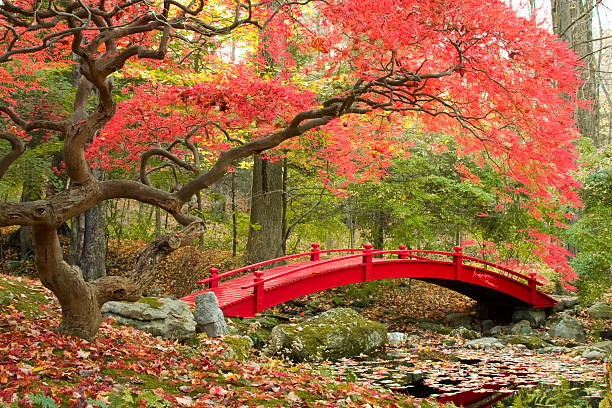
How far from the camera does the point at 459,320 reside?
45.5 feet

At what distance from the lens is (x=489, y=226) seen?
14164 millimetres

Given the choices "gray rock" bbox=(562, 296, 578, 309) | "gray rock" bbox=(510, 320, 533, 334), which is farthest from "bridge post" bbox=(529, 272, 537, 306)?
"gray rock" bbox=(562, 296, 578, 309)

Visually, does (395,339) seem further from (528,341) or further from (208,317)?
(208,317)

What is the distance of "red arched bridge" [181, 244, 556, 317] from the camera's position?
9.41 metres

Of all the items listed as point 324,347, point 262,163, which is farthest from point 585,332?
point 262,163

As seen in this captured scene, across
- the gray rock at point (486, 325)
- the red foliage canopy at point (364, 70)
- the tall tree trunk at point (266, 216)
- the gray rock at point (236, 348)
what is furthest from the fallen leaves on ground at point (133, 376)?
the gray rock at point (486, 325)

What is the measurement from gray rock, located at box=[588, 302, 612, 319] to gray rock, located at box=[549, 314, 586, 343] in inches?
50.9

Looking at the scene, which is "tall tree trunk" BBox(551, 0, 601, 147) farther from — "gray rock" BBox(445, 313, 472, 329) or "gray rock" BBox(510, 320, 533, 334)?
"gray rock" BBox(445, 313, 472, 329)

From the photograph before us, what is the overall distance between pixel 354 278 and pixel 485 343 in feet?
10.2

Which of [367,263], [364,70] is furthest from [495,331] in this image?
[364,70]

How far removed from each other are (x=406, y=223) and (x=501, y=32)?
26.3 feet

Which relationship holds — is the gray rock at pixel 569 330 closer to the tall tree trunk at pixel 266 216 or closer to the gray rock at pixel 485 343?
the gray rock at pixel 485 343

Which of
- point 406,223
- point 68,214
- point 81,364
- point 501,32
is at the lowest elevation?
point 81,364

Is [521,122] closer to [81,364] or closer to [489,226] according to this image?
[81,364]
